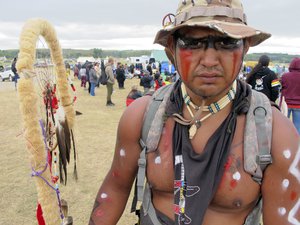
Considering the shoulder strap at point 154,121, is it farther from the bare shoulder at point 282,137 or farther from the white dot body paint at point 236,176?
the bare shoulder at point 282,137

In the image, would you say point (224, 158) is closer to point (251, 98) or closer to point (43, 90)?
point (251, 98)

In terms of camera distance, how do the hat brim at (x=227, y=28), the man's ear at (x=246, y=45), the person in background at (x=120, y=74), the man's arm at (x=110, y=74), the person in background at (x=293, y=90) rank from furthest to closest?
1. the person in background at (x=120, y=74)
2. the man's arm at (x=110, y=74)
3. the person in background at (x=293, y=90)
4. the man's ear at (x=246, y=45)
5. the hat brim at (x=227, y=28)

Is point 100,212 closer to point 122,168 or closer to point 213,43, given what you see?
point 122,168

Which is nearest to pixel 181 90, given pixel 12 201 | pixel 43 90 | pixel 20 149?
pixel 43 90

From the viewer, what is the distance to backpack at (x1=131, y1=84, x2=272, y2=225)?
4.55 feet

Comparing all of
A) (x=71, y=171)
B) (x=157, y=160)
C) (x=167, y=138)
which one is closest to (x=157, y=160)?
(x=157, y=160)

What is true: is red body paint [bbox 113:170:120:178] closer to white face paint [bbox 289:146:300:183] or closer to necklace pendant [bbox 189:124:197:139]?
necklace pendant [bbox 189:124:197:139]

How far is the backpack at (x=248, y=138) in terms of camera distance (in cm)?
139

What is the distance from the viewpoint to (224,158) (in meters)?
1.43

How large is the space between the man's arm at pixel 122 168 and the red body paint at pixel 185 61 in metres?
0.35

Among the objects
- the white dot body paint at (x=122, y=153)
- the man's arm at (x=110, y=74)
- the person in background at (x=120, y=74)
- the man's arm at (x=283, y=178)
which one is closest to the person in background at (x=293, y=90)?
the man's arm at (x=283, y=178)

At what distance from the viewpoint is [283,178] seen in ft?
4.60

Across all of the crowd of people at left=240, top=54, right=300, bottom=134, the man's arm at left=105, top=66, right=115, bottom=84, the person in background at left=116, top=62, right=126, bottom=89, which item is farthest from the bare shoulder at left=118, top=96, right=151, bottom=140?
the person in background at left=116, top=62, right=126, bottom=89

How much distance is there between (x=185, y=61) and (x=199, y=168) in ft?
1.68
